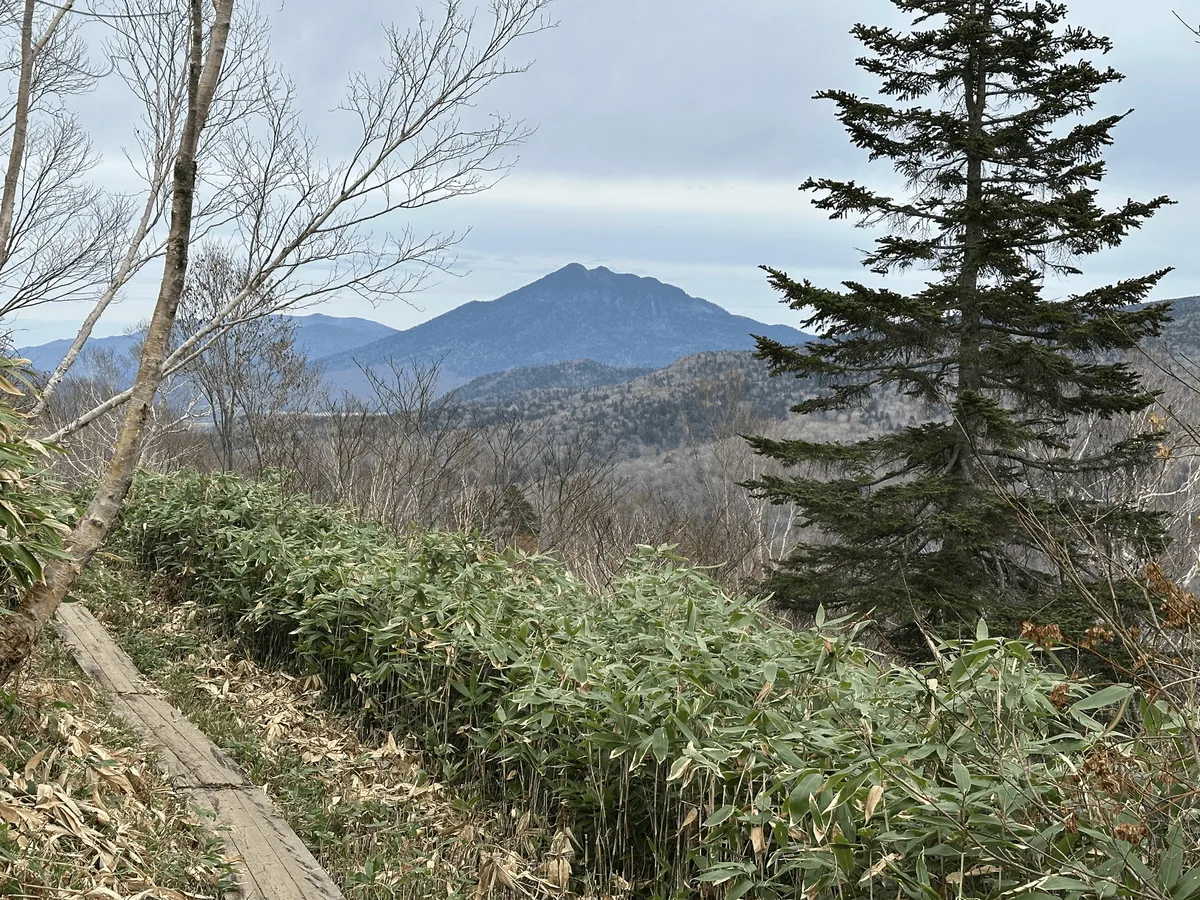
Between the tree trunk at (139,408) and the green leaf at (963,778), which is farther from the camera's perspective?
the tree trunk at (139,408)

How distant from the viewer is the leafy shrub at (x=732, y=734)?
207 cm

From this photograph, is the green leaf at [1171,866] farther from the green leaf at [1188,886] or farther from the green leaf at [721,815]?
the green leaf at [721,815]

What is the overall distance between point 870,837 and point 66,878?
227 centimetres

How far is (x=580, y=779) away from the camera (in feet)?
11.7

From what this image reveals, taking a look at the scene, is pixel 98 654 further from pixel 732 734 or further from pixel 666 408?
pixel 666 408

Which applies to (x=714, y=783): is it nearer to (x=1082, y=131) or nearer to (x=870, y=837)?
(x=870, y=837)

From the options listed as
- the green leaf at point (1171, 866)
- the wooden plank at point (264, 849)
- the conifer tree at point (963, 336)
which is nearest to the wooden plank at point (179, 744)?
the wooden plank at point (264, 849)

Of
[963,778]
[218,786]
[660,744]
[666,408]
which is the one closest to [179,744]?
[218,786]

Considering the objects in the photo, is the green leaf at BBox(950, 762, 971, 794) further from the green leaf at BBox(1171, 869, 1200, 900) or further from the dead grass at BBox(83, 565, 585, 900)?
the dead grass at BBox(83, 565, 585, 900)

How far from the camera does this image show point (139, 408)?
10.9ft

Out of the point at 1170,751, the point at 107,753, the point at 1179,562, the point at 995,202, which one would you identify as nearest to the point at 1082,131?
the point at 995,202

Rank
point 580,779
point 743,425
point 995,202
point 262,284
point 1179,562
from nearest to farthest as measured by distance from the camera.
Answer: point 580,779 < point 262,284 < point 995,202 < point 1179,562 < point 743,425

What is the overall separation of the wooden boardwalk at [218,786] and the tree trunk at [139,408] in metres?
0.94

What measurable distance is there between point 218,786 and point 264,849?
0.57 meters
